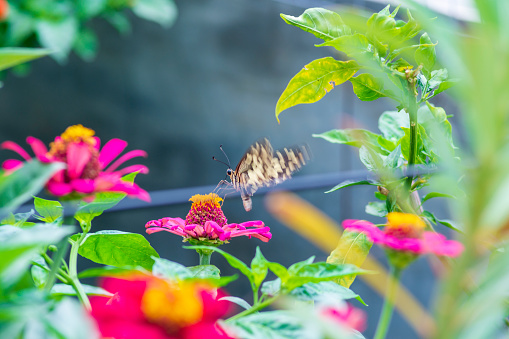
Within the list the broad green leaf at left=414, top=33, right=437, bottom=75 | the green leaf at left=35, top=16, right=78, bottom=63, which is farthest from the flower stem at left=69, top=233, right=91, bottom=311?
the green leaf at left=35, top=16, right=78, bottom=63

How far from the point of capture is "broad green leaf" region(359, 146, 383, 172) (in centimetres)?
48

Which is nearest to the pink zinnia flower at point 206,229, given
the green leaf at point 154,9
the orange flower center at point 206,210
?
the orange flower center at point 206,210

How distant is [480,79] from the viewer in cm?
20

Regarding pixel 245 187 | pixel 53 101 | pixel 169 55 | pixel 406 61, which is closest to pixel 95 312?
pixel 406 61

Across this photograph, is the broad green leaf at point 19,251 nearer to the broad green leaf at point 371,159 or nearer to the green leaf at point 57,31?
the broad green leaf at point 371,159

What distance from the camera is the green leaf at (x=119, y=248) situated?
0.39 m

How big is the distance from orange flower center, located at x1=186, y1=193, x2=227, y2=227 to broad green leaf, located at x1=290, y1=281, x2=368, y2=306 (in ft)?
1.03

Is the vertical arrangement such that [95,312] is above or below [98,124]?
above

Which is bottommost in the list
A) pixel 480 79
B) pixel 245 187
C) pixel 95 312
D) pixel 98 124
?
pixel 98 124

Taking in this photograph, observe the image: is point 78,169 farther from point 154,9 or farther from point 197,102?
point 197,102

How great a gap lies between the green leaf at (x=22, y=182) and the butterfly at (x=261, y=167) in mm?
812

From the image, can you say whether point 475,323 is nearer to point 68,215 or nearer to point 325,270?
point 325,270

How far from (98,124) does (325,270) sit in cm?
262

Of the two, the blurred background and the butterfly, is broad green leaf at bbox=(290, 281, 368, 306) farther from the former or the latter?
the blurred background
